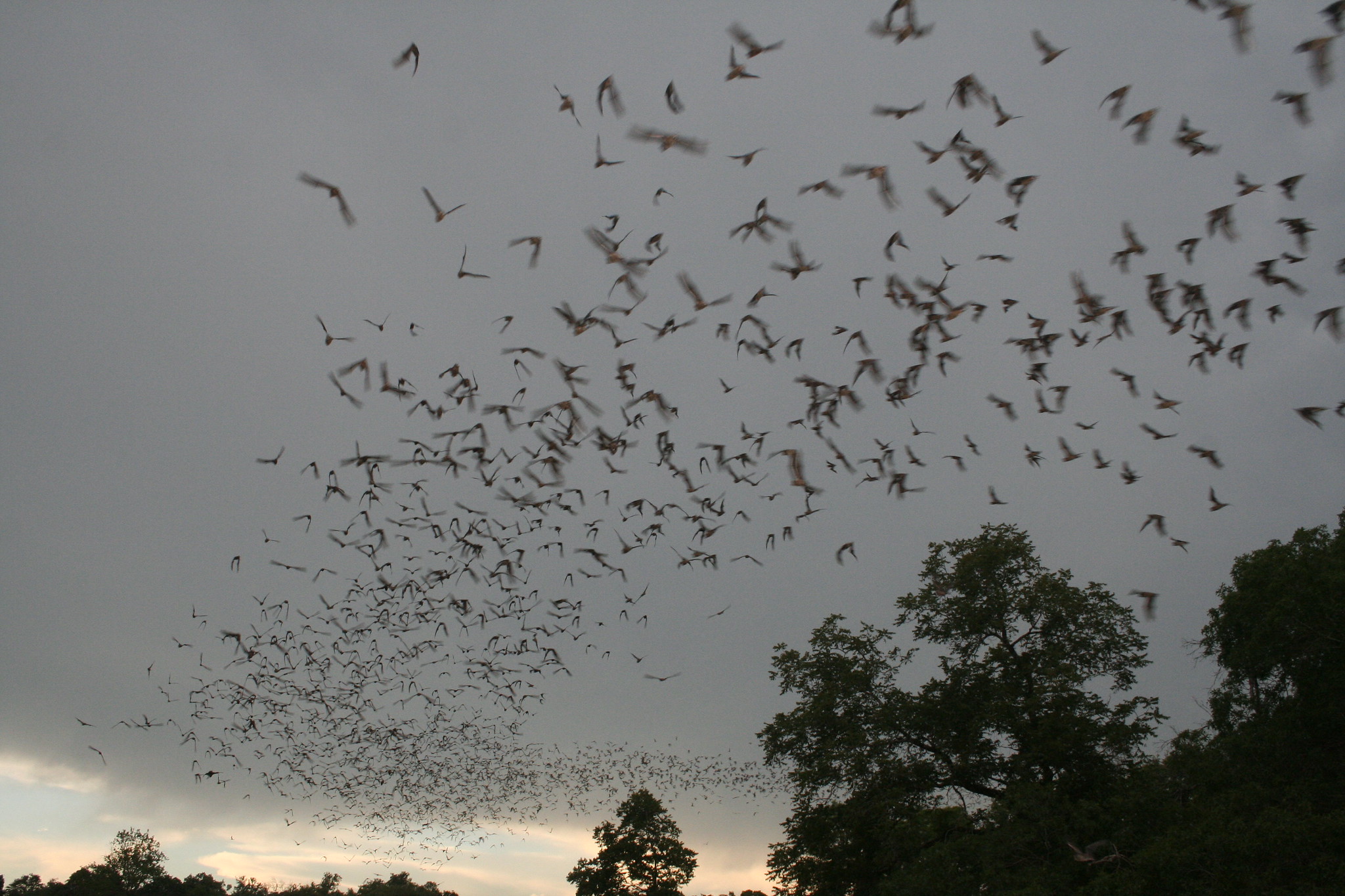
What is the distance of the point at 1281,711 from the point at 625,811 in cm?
4511

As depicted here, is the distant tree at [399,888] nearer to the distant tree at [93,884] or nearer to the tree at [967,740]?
the distant tree at [93,884]

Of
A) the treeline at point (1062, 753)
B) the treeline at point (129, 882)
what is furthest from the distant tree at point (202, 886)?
the treeline at point (1062, 753)

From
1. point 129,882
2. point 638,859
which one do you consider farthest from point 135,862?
point 638,859

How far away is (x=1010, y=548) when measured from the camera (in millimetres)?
27578

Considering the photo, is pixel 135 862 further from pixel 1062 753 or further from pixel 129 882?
pixel 1062 753

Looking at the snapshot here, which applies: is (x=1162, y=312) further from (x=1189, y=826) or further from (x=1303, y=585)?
(x=1303, y=585)

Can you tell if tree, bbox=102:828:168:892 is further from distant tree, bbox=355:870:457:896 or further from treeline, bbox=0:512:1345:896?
treeline, bbox=0:512:1345:896

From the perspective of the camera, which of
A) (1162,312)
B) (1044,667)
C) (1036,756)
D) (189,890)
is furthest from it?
(189,890)

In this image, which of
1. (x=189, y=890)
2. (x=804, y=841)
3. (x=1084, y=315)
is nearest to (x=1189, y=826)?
(x=804, y=841)

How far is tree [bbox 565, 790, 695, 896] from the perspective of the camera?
5512 centimetres

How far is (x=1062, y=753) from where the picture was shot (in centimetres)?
2278

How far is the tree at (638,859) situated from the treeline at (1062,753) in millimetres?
29316

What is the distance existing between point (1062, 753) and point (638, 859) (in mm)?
41441

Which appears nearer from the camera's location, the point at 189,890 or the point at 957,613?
the point at 957,613
